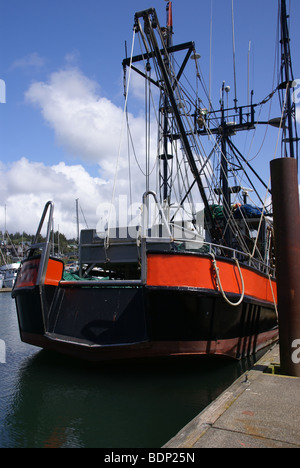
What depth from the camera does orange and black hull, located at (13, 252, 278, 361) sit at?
18.7ft

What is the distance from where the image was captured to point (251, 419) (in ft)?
11.2

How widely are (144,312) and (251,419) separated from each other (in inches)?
102

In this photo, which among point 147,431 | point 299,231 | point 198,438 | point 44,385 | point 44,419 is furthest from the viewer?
point 44,385

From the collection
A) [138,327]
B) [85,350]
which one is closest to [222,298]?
[138,327]

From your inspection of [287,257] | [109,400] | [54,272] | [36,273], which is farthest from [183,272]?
[36,273]

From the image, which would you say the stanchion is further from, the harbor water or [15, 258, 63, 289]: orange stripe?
[15, 258, 63, 289]: orange stripe

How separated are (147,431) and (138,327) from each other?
1.89m

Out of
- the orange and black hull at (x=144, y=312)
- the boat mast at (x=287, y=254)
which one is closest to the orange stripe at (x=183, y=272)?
the orange and black hull at (x=144, y=312)

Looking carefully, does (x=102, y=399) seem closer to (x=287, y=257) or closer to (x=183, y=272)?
(x=183, y=272)

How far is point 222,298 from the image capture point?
6035 mm

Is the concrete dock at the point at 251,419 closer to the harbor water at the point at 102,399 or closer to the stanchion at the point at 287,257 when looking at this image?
the stanchion at the point at 287,257

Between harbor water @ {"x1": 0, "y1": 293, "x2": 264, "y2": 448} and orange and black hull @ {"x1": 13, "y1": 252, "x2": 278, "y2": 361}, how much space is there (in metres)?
0.42

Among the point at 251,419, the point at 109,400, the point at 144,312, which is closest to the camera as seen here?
the point at 251,419
